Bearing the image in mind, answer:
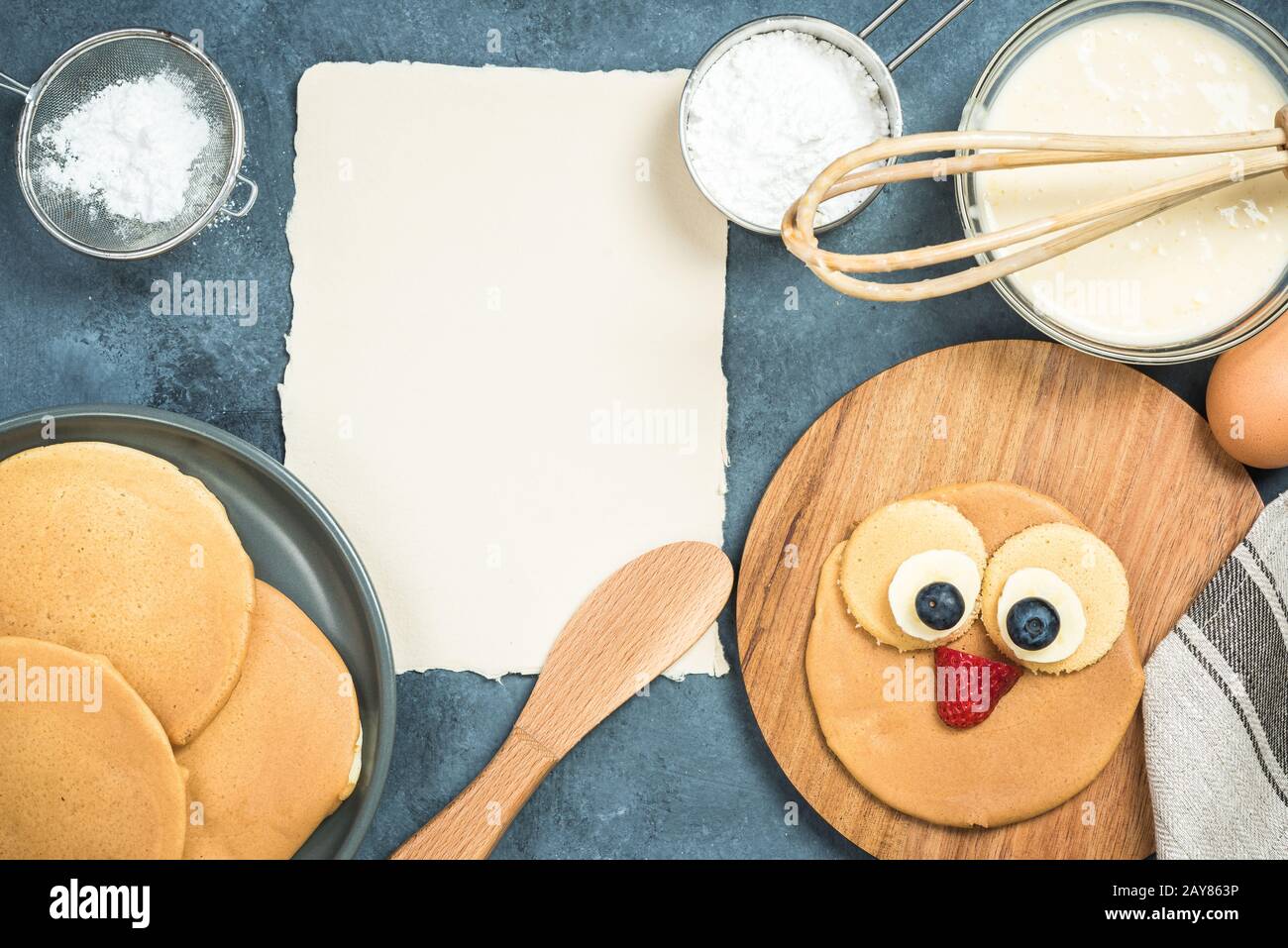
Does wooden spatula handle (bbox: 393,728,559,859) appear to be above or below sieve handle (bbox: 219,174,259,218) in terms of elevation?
below

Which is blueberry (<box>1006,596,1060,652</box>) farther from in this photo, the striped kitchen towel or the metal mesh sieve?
the metal mesh sieve

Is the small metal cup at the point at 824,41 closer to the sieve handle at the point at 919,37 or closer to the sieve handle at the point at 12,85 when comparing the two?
the sieve handle at the point at 919,37

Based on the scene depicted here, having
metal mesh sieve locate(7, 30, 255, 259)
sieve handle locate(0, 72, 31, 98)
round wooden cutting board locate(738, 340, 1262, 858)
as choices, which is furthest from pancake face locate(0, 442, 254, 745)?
round wooden cutting board locate(738, 340, 1262, 858)

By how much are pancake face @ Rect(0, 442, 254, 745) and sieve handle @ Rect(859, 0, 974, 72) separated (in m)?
0.85

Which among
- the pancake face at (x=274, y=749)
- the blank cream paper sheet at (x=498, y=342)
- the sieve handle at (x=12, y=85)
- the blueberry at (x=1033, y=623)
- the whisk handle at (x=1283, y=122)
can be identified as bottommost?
the pancake face at (x=274, y=749)

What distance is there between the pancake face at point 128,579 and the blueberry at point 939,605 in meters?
0.66

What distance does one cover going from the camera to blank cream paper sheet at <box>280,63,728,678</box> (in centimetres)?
112

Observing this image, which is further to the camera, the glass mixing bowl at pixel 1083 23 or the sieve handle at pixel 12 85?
the sieve handle at pixel 12 85

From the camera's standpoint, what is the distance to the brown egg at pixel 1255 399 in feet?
3.20

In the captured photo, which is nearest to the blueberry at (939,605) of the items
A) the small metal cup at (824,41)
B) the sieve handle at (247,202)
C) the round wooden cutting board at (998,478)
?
the round wooden cutting board at (998,478)

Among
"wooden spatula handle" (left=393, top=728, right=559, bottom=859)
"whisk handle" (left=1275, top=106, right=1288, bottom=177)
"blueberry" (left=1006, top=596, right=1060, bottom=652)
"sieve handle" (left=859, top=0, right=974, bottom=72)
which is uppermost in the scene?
"sieve handle" (left=859, top=0, right=974, bottom=72)

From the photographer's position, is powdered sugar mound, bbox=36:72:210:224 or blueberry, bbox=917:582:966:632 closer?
blueberry, bbox=917:582:966:632

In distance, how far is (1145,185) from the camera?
100cm

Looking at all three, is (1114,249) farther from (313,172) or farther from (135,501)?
(135,501)
